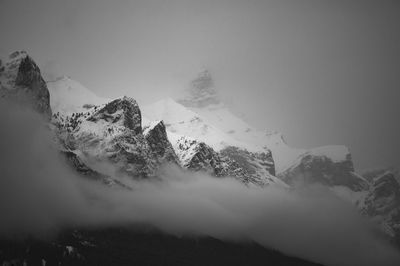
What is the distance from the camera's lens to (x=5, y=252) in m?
195

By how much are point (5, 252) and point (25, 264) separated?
8113 millimetres

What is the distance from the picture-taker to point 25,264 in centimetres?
19575
